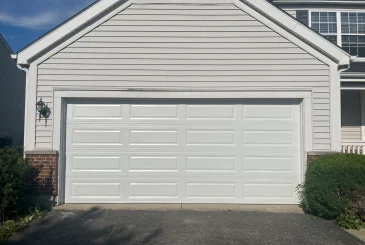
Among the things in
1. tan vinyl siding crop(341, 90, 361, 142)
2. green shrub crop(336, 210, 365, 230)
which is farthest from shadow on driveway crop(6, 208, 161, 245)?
tan vinyl siding crop(341, 90, 361, 142)

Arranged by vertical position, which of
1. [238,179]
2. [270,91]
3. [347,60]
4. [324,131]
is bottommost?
[238,179]

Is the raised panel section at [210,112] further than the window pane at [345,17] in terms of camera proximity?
No

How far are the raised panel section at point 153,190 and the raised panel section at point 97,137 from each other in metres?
1.05

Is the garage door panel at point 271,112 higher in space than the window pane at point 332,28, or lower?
lower

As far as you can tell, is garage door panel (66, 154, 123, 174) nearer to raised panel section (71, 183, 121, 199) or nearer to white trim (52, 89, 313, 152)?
raised panel section (71, 183, 121, 199)

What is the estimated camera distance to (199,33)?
319 inches

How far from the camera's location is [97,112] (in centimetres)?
809

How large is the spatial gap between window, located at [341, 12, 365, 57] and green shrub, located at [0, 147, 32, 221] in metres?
9.69

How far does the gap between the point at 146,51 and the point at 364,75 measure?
6.07m

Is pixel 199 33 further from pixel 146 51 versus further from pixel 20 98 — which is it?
pixel 20 98

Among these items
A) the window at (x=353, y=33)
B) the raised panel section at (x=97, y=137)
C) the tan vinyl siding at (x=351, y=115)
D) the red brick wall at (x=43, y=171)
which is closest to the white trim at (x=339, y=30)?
the window at (x=353, y=33)

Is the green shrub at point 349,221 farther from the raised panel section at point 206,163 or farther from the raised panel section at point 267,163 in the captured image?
the raised panel section at point 206,163

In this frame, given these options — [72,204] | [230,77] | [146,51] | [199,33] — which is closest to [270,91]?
[230,77]

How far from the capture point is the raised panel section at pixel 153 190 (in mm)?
8016
